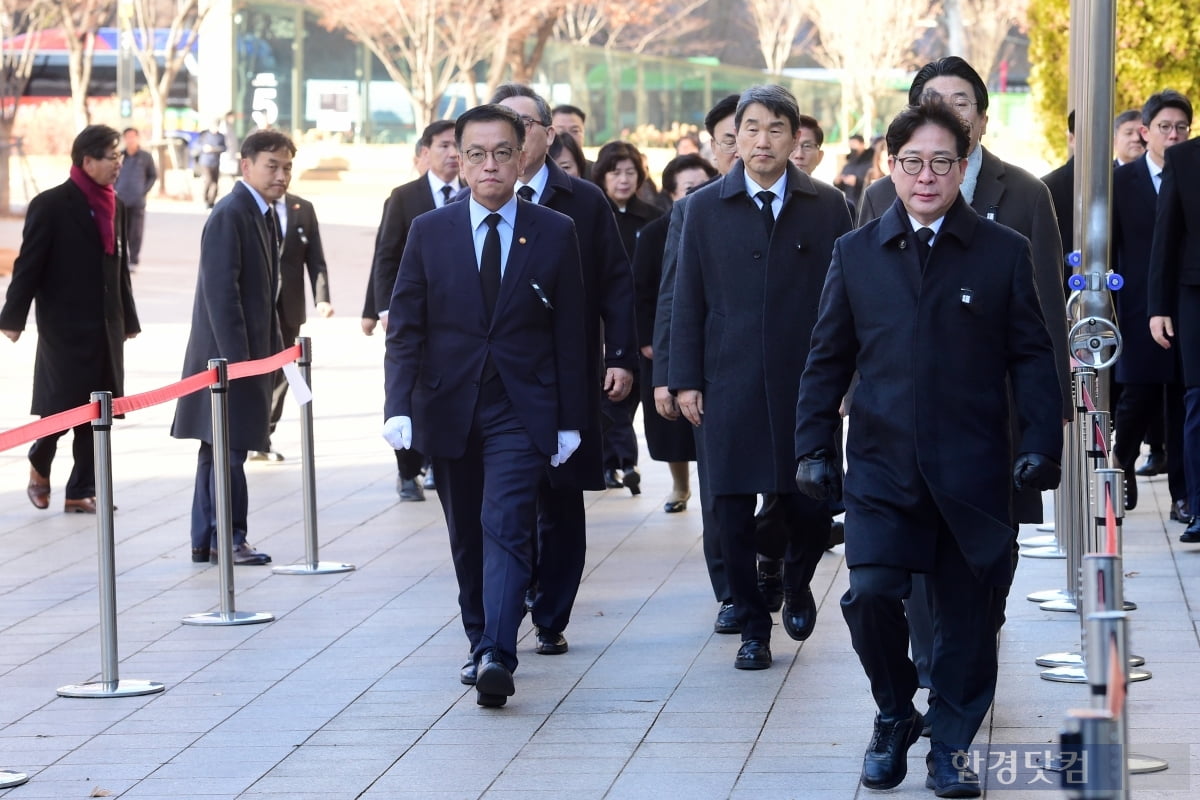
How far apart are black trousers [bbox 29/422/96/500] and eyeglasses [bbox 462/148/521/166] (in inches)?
190

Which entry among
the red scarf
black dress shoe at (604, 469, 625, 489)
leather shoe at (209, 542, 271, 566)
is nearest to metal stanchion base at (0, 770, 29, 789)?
leather shoe at (209, 542, 271, 566)

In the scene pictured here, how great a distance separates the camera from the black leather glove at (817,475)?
5.66m

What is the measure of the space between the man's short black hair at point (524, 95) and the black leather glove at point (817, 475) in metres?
2.67

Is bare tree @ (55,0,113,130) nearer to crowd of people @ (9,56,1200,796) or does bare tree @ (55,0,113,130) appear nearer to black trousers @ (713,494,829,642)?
crowd of people @ (9,56,1200,796)

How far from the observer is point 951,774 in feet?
18.0

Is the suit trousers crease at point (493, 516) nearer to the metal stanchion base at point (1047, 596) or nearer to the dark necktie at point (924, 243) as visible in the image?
the dark necktie at point (924, 243)

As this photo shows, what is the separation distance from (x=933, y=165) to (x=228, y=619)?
12.8 feet

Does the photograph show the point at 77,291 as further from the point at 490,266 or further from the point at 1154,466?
the point at 1154,466

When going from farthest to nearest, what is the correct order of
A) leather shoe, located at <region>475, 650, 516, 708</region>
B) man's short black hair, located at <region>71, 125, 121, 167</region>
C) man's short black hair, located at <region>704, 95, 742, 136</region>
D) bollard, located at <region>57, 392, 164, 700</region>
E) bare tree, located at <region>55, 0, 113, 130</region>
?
bare tree, located at <region>55, 0, 113, 130</region> → man's short black hair, located at <region>71, 125, 121, 167</region> → man's short black hair, located at <region>704, 95, 742, 136</region> → bollard, located at <region>57, 392, 164, 700</region> → leather shoe, located at <region>475, 650, 516, 708</region>

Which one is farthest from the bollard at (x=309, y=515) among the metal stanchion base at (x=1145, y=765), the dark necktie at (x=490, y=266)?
the metal stanchion base at (x=1145, y=765)

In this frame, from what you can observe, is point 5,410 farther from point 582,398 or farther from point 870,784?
point 870,784

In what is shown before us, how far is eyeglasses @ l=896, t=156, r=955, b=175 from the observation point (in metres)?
5.55

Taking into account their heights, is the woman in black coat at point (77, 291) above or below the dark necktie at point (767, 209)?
below

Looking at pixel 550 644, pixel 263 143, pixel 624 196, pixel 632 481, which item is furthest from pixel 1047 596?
pixel 263 143
